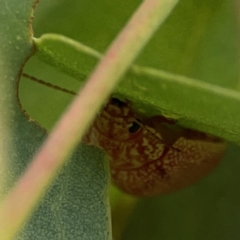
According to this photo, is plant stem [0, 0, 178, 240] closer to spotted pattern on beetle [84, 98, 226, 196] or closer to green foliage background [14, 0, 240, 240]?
green foliage background [14, 0, 240, 240]

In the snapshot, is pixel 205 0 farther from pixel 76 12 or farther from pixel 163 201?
pixel 163 201

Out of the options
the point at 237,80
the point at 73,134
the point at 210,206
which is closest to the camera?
the point at 73,134

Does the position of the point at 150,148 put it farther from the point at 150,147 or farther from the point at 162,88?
the point at 162,88

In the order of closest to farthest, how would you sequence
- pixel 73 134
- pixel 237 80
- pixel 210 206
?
1. pixel 73 134
2. pixel 237 80
3. pixel 210 206

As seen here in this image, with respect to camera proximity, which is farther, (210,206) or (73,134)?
(210,206)

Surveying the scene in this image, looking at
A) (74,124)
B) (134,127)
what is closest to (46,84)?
(134,127)

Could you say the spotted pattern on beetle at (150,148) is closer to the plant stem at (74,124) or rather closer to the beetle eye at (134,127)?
the beetle eye at (134,127)

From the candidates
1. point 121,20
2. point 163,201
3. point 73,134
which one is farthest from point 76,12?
point 163,201

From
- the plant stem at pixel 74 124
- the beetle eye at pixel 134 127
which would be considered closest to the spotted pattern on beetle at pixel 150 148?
the beetle eye at pixel 134 127
